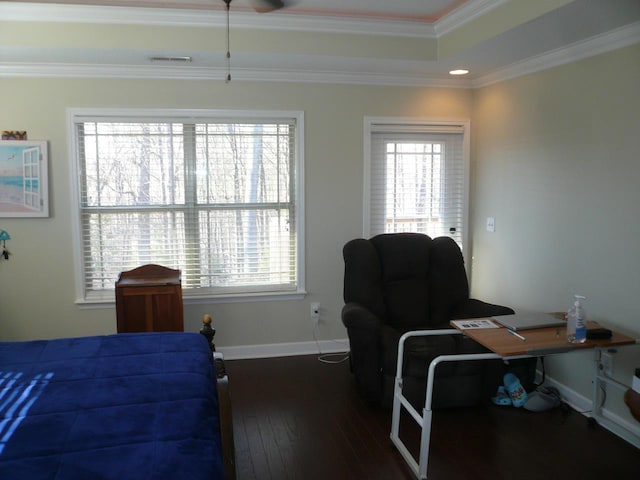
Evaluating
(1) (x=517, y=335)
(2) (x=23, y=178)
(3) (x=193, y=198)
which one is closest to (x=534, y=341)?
(1) (x=517, y=335)

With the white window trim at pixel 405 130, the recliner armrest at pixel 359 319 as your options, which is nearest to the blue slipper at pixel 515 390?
the recliner armrest at pixel 359 319

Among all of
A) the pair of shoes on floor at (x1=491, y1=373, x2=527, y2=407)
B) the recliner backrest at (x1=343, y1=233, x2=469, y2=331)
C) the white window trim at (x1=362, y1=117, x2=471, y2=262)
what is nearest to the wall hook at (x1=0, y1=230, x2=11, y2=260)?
the recliner backrest at (x1=343, y1=233, x2=469, y2=331)

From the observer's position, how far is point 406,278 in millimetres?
3801

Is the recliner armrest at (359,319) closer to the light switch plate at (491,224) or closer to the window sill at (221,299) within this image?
the window sill at (221,299)

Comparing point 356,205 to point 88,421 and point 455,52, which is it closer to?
point 455,52

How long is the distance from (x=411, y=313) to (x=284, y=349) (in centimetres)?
121

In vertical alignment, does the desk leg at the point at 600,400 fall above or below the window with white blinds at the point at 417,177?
below

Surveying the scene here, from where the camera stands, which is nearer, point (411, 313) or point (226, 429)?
point (226, 429)

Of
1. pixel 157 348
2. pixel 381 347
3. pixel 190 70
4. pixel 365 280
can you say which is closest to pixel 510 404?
pixel 381 347

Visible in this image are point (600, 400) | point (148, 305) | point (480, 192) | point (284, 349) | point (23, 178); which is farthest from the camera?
point (480, 192)

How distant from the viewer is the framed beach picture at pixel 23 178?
3703 millimetres

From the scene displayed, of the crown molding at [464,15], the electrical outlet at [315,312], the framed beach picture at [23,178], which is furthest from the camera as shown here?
the electrical outlet at [315,312]

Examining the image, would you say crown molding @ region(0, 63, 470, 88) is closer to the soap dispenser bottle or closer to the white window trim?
the white window trim

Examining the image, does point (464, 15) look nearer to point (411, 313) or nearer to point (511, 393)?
point (411, 313)
